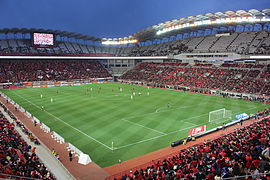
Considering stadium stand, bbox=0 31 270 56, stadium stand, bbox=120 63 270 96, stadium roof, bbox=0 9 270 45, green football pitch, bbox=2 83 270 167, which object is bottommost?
green football pitch, bbox=2 83 270 167

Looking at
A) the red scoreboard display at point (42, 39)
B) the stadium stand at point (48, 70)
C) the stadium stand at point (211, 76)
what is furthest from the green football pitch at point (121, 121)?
the red scoreboard display at point (42, 39)

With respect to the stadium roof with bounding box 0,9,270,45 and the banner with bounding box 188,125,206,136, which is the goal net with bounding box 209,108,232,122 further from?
the stadium roof with bounding box 0,9,270,45

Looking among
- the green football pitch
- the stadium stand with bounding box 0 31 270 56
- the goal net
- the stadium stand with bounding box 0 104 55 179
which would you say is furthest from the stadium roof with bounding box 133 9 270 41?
the stadium stand with bounding box 0 104 55 179

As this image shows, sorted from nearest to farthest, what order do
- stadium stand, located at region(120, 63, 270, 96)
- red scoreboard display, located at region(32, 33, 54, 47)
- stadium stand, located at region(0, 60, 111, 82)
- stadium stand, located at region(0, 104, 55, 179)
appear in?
stadium stand, located at region(0, 104, 55, 179) → stadium stand, located at region(120, 63, 270, 96) → stadium stand, located at region(0, 60, 111, 82) → red scoreboard display, located at region(32, 33, 54, 47)

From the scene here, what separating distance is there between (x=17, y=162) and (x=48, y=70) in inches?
2727

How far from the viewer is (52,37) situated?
81.3m

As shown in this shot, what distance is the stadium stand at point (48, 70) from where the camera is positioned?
6919 centimetres

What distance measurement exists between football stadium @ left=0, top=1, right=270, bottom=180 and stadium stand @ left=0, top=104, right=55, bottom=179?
0.09 meters

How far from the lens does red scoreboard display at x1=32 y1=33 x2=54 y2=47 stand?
77819mm

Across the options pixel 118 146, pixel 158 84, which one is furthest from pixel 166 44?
pixel 118 146

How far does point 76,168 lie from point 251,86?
151 ft

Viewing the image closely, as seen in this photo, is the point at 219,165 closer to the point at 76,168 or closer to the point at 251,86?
the point at 76,168

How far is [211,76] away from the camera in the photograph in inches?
2436

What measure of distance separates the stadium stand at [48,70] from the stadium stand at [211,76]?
1701cm
